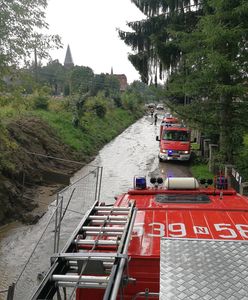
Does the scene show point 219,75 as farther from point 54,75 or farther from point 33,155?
point 54,75

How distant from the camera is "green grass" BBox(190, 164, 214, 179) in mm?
19844

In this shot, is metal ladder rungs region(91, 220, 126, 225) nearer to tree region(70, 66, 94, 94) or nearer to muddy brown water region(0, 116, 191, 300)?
muddy brown water region(0, 116, 191, 300)

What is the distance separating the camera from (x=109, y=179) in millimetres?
20125

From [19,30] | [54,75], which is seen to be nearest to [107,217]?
[19,30]

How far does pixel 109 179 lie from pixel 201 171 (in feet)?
17.6

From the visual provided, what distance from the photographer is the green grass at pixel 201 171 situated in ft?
65.1

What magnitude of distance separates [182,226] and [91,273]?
2.08m

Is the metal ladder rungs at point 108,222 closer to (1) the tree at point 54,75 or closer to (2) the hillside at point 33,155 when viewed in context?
(2) the hillside at point 33,155

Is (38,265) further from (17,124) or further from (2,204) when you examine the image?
(17,124)

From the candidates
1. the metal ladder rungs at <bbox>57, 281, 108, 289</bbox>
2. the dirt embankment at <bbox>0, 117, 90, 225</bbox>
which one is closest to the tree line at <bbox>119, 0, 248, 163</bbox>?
the dirt embankment at <bbox>0, 117, 90, 225</bbox>

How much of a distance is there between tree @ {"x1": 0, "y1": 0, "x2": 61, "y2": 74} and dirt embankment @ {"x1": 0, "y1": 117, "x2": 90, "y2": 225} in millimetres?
3162

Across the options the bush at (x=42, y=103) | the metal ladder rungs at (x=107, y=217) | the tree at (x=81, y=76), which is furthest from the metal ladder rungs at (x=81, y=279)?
the tree at (x=81, y=76)

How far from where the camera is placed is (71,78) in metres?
68.8

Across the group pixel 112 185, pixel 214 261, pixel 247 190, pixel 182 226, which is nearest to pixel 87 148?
pixel 112 185
